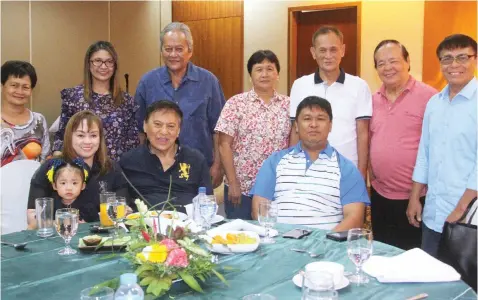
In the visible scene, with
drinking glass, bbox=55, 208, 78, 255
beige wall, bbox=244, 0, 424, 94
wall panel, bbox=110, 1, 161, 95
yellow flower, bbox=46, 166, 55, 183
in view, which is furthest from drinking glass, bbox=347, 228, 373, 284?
wall panel, bbox=110, 1, 161, 95

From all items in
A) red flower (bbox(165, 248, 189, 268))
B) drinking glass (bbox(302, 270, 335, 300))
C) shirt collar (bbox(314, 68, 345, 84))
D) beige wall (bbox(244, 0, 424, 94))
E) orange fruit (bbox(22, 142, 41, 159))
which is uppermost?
beige wall (bbox(244, 0, 424, 94))

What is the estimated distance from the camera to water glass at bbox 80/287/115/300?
140 cm

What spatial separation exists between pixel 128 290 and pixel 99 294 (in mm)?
80

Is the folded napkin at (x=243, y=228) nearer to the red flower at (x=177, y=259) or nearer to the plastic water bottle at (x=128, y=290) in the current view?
the red flower at (x=177, y=259)

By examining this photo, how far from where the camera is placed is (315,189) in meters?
2.75

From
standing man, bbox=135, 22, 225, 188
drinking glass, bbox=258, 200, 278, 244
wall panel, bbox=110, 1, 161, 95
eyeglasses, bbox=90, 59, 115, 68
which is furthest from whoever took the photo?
wall panel, bbox=110, 1, 161, 95

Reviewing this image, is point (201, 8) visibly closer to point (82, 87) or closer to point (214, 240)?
point (82, 87)

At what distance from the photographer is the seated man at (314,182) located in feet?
9.00

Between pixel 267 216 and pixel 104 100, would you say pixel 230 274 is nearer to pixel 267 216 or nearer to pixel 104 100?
pixel 267 216

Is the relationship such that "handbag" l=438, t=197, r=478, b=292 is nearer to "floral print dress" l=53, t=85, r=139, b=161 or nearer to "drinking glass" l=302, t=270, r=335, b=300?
"drinking glass" l=302, t=270, r=335, b=300

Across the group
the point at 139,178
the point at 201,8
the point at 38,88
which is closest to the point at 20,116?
the point at 139,178

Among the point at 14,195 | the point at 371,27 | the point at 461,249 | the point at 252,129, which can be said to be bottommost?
the point at 461,249

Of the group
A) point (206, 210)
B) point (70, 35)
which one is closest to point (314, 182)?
point (206, 210)

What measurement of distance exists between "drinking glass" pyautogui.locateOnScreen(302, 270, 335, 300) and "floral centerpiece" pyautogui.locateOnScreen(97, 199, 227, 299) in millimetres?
312
